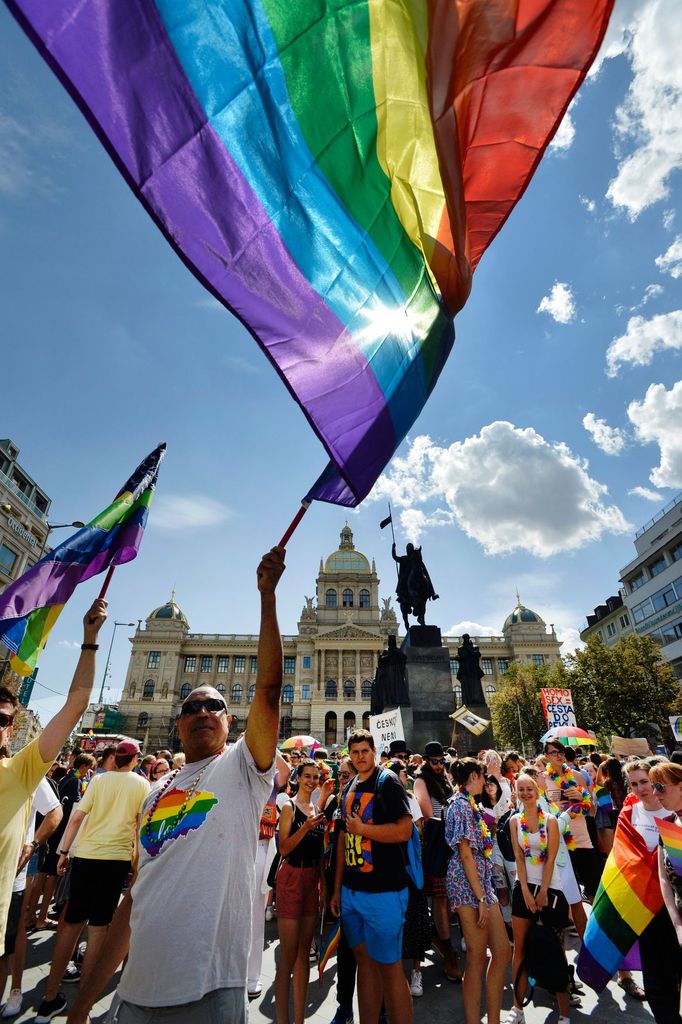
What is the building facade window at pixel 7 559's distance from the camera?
42188mm

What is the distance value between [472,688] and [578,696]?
26.0 metres

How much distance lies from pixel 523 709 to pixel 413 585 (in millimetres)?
33828

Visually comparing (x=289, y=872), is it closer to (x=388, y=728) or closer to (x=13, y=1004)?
(x=13, y=1004)

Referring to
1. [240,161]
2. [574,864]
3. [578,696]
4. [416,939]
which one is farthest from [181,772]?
[578,696]

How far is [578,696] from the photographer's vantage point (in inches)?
1416

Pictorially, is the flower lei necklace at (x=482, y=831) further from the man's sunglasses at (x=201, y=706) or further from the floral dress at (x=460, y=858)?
the man's sunglasses at (x=201, y=706)

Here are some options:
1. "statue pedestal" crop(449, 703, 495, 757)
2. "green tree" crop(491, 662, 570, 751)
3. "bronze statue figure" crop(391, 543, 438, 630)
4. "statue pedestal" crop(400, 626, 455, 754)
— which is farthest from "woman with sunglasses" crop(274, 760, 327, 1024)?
"green tree" crop(491, 662, 570, 751)

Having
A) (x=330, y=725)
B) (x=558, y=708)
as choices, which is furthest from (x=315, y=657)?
(x=558, y=708)

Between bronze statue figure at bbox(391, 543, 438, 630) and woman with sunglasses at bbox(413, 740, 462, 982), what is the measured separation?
30.2 ft

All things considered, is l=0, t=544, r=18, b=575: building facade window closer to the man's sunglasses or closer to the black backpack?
the black backpack

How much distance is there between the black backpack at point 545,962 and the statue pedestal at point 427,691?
7.96 metres

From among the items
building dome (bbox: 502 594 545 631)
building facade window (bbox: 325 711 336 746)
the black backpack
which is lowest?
the black backpack

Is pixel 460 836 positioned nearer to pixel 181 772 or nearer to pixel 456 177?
pixel 181 772

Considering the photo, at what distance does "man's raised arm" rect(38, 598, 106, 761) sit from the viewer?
313 cm
